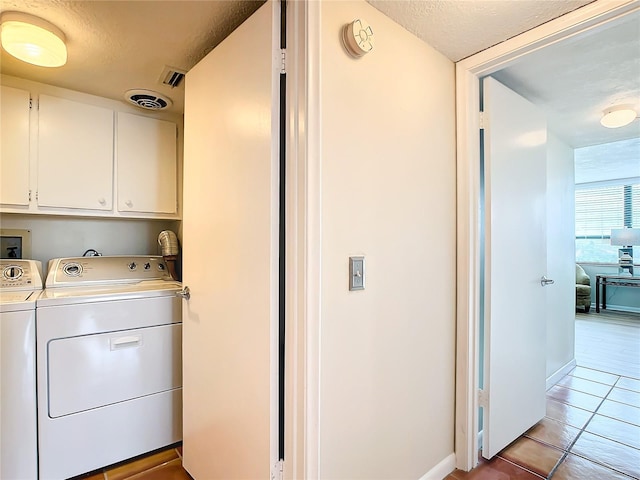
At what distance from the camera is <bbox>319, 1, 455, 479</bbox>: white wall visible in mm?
1218

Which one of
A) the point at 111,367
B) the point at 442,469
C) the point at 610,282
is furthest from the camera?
the point at 610,282

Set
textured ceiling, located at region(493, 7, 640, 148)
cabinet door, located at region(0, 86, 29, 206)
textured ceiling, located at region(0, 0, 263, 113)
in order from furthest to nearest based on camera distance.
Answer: cabinet door, located at region(0, 86, 29, 206) → textured ceiling, located at region(493, 7, 640, 148) → textured ceiling, located at region(0, 0, 263, 113)

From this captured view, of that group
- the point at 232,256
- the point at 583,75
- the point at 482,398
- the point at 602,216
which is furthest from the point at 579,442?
the point at 602,216

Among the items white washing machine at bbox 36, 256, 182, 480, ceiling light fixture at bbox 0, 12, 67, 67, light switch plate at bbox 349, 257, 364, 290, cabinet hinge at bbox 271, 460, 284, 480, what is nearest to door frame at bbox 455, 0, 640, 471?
light switch plate at bbox 349, 257, 364, 290

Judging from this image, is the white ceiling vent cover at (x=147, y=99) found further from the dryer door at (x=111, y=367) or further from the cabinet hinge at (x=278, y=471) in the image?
the cabinet hinge at (x=278, y=471)

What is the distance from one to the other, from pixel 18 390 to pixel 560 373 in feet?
12.6

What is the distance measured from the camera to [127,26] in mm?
1463

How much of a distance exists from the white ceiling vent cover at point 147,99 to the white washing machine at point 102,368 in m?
1.07

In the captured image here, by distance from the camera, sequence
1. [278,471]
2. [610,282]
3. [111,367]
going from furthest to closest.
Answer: [610,282] → [111,367] → [278,471]

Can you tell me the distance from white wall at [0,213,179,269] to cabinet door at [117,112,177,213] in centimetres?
30

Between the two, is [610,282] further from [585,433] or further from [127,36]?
[127,36]

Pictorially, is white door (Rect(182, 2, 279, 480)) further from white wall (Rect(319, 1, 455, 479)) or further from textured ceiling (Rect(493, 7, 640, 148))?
textured ceiling (Rect(493, 7, 640, 148))

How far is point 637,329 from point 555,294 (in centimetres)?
287

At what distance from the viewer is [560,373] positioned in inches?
116
